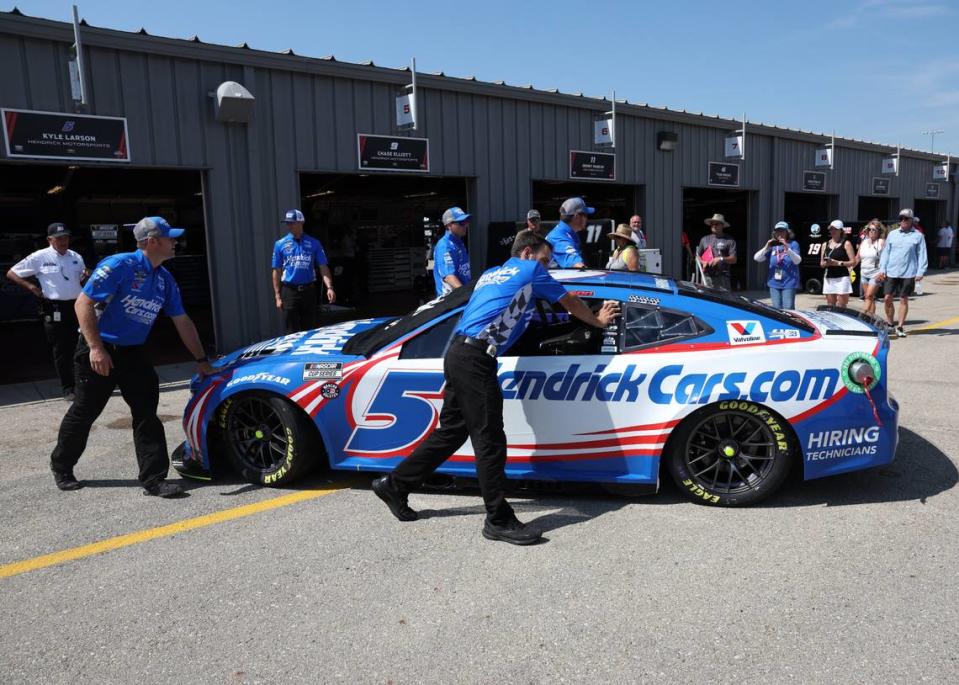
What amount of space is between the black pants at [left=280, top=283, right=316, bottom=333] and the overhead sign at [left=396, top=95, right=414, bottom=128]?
13.4 ft

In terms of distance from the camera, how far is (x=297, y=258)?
25.5 feet

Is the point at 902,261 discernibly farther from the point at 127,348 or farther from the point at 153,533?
the point at 153,533

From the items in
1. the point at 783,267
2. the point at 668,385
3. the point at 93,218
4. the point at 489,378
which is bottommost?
the point at 668,385

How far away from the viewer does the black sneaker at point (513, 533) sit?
3732 millimetres

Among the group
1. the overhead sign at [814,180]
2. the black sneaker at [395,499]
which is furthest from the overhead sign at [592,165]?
the black sneaker at [395,499]

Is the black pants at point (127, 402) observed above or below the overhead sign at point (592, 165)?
below

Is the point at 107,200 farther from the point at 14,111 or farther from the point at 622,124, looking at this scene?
the point at 622,124

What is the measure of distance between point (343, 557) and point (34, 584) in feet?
4.67

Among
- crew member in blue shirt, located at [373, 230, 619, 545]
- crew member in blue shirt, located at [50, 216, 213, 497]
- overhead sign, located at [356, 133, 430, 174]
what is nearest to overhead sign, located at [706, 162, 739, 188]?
overhead sign, located at [356, 133, 430, 174]

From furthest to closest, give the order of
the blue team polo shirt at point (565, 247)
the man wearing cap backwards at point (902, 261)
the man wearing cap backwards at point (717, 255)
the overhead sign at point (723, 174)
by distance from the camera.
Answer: the overhead sign at point (723, 174) → the man wearing cap backwards at point (717, 255) → the man wearing cap backwards at point (902, 261) → the blue team polo shirt at point (565, 247)

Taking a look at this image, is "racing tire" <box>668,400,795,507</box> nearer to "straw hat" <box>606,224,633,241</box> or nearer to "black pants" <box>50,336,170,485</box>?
"black pants" <box>50,336,170,485</box>

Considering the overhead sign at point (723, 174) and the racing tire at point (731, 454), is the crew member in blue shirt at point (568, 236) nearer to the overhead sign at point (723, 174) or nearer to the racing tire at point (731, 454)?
the racing tire at point (731, 454)

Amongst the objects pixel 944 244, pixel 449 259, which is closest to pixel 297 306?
pixel 449 259

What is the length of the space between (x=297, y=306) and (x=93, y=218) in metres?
13.8
